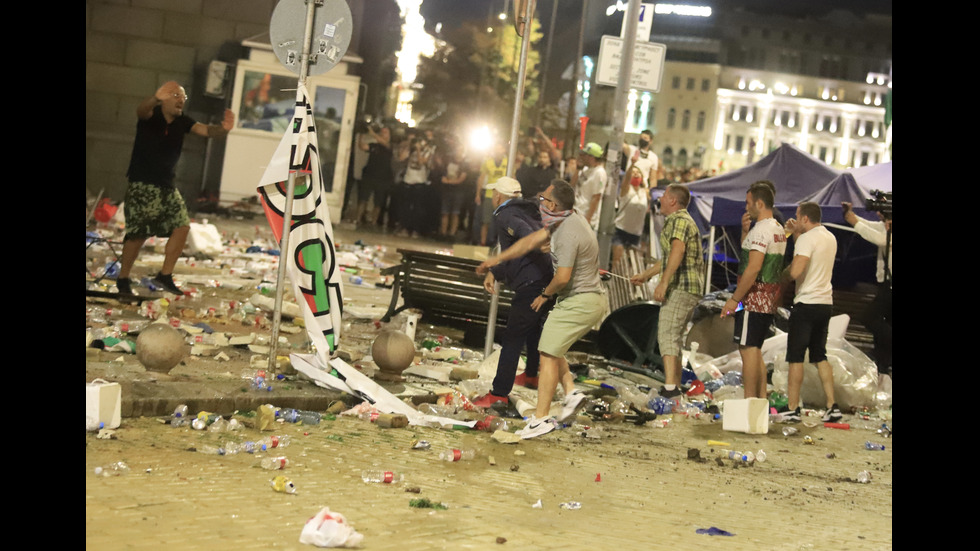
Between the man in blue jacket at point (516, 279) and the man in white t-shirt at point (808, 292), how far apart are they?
257 cm

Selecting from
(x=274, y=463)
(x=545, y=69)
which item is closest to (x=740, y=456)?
(x=274, y=463)

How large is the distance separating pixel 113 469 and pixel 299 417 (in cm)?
205

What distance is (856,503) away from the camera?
7.08m

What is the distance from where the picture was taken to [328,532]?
15.7ft

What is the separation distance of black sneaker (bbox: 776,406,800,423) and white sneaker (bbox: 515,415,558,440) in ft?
8.72

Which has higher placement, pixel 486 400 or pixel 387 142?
pixel 387 142

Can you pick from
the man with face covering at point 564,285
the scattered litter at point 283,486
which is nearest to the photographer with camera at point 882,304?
the man with face covering at point 564,285

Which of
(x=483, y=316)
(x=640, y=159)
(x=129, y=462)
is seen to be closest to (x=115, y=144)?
(x=640, y=159)

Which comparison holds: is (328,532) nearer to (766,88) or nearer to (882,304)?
(882,304)

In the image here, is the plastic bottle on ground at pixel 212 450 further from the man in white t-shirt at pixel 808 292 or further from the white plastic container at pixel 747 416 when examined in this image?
the man in white t-shirt at pixel 808 292

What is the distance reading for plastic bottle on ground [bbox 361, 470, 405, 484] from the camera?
614 centimetres

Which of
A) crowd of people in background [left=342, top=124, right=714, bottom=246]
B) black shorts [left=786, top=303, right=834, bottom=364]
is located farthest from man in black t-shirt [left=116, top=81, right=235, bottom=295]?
crowd of people in background [left=342, top=124, right=714, bottom=246]
